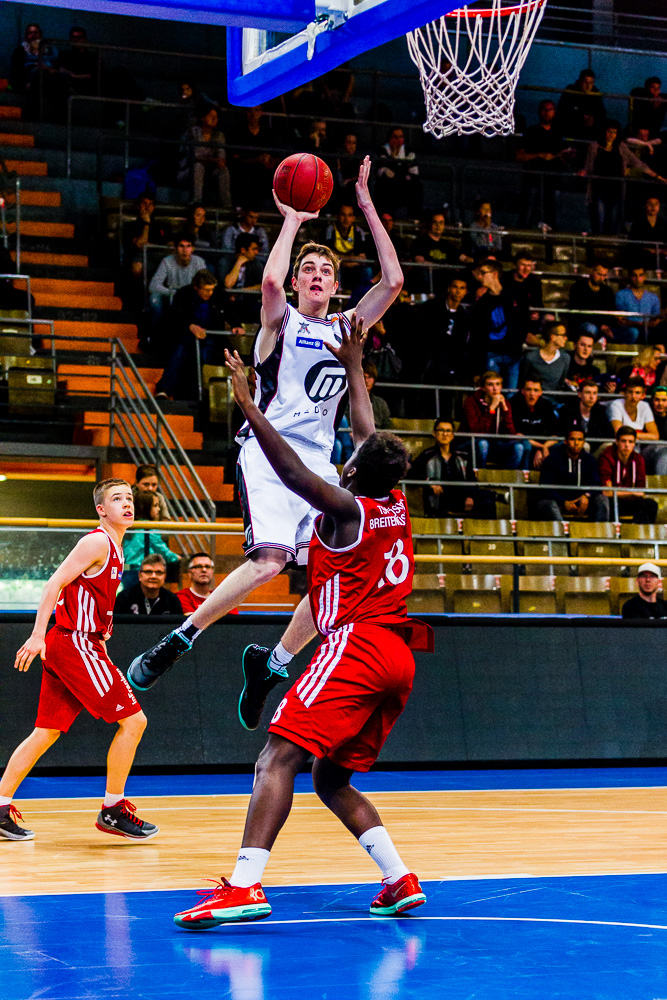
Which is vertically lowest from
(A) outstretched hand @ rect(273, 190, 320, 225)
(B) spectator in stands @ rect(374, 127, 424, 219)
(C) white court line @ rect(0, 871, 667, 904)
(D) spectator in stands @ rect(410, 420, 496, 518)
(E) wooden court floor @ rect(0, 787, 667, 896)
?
(E) wooden court floor @ rect(0, 787, 667, 896)

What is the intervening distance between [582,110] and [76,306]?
9085mm

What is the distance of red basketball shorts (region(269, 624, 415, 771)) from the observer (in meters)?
4.71

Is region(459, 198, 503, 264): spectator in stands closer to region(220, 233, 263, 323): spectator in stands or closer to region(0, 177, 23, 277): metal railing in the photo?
region(220, 233, 263, 323): spectator in stands

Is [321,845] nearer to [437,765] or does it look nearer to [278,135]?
[437,765]

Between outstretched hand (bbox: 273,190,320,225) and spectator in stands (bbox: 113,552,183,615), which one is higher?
outstretched hand (bbox: 273,190,320,225)

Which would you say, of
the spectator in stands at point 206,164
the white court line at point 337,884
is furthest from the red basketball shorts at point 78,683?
the spectator in stands at point 206,164

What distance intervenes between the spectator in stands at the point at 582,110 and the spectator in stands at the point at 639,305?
11.8 ft

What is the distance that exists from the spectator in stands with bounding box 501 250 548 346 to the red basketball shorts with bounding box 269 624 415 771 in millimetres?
10679

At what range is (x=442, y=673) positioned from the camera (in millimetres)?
10352

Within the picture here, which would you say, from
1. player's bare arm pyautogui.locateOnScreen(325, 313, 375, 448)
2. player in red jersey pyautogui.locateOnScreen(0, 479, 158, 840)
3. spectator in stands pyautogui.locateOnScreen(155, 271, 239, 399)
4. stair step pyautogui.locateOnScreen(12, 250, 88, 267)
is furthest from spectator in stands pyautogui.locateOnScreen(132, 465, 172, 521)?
stair step pyautogui.locateOnScreen(12, 250, 88, 267)

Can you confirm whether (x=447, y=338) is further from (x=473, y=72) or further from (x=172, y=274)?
(x=473, y=72)

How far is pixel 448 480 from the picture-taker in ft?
40.1

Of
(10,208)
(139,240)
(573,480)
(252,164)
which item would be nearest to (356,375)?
(573,480)

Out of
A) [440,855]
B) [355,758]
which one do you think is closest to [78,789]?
[440,855]
